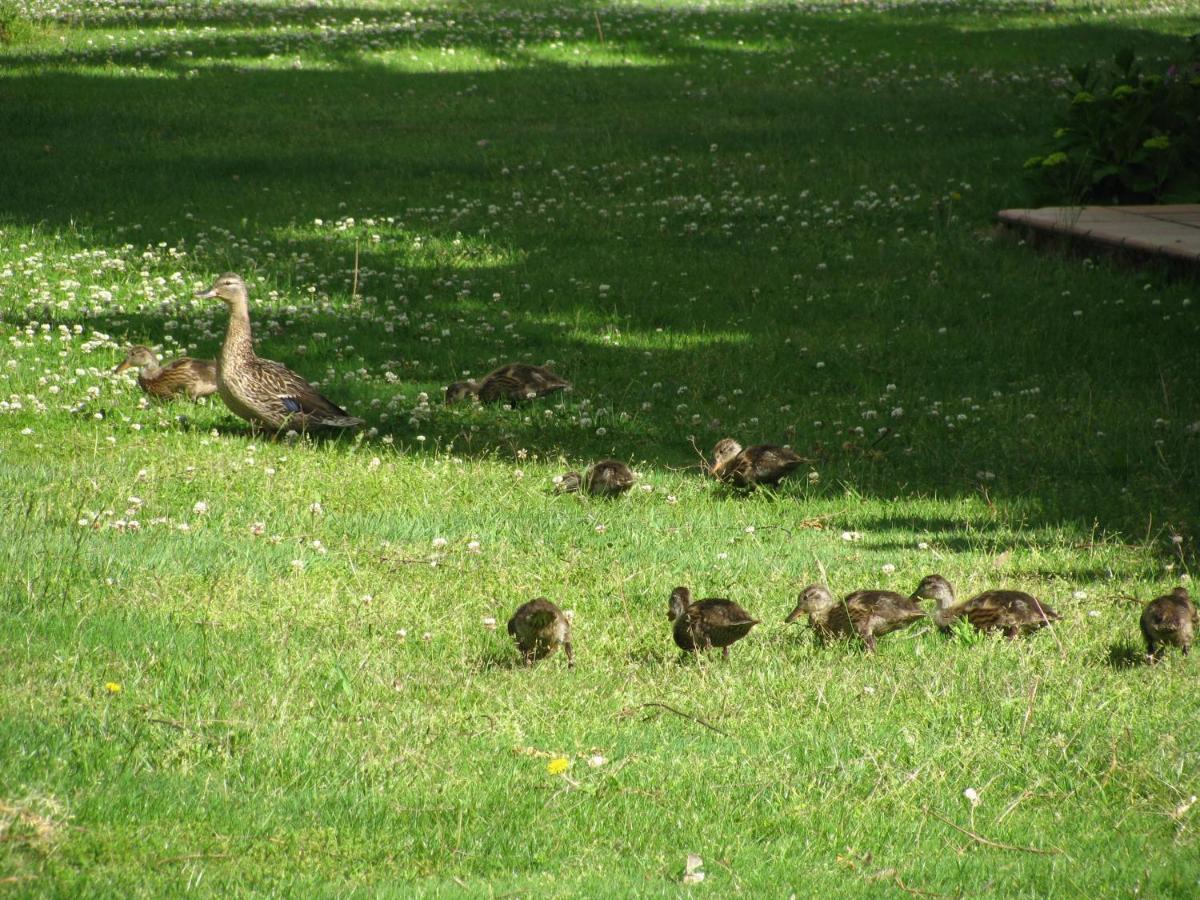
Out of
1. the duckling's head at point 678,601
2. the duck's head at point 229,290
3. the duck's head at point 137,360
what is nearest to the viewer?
the duckling's head at point 678,601

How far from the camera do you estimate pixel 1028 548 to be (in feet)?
28.8

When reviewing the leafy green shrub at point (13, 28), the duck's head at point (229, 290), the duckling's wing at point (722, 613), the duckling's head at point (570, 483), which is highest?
the leafy green shrub at point (13, 28)

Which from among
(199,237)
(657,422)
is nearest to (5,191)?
(199,237)

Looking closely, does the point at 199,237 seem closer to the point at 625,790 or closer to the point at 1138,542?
the point at 1138,542

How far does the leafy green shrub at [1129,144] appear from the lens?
16953 millimetres

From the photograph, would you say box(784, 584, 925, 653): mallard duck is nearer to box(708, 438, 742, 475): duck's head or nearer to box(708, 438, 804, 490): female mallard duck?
box(708, 438, 804, 490): female mallard duck

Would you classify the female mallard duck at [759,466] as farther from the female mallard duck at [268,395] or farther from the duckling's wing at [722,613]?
the duckling's wing at [722,613]

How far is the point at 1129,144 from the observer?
675 inches

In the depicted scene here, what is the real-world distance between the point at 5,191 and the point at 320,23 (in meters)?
13.6

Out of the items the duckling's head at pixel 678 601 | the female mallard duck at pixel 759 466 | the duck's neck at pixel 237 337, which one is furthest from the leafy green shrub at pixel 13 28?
the duckling's head at pixel 678 601

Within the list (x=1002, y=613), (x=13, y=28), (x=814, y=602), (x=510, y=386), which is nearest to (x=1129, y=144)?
(x=510, y=386)

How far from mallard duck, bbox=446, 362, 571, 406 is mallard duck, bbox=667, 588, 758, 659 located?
490 cm

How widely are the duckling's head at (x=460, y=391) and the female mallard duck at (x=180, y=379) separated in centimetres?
176

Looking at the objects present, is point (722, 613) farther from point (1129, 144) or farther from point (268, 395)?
point (1129, 144)
